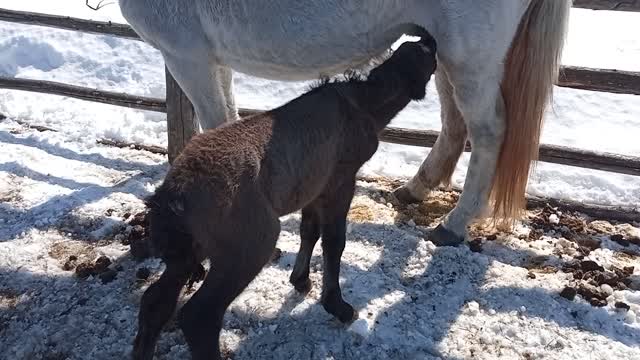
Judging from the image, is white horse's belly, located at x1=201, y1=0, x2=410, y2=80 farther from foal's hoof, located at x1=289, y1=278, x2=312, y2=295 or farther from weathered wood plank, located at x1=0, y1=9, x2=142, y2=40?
weathered wood plank, located at x1=0, y1=9, x2=142, y2=40

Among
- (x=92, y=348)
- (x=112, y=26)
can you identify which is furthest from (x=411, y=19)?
(x=112, y=26)

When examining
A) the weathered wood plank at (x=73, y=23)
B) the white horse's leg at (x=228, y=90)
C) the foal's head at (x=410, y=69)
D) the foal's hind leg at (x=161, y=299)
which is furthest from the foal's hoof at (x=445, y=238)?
the weathered wood plank at (x=73, y=23)

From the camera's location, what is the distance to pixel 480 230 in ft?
12.8

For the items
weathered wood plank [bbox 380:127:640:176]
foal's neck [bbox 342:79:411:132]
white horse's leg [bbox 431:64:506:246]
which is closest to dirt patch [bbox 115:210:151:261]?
foal's neck [bbox 342:79:411:132]

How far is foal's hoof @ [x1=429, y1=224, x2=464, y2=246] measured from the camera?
11.8ft

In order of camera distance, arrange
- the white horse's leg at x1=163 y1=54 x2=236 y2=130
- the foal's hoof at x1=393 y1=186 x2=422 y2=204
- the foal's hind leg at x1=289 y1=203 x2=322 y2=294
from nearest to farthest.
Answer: the foal's hind leg at x1=289 y1=203 x2=322 y2=294 < the white horse's leg at x1=163 y1=54 x2=236 y2=130 < the foal's hoof at x1=393 y1=186 x2=422 y2=204

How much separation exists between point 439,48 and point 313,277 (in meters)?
1.43

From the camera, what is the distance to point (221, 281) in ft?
7.16

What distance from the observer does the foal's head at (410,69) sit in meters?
2.89

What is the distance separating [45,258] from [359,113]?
2.02m

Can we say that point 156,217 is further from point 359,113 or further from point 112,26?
point 112,26

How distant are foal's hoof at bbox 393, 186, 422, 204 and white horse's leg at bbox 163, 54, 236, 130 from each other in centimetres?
139

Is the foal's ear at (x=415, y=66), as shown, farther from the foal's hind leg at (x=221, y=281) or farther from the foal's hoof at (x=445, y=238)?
the foal's hind leg at (x=221, y=281)

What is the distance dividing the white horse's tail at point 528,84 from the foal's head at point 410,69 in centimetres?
68
